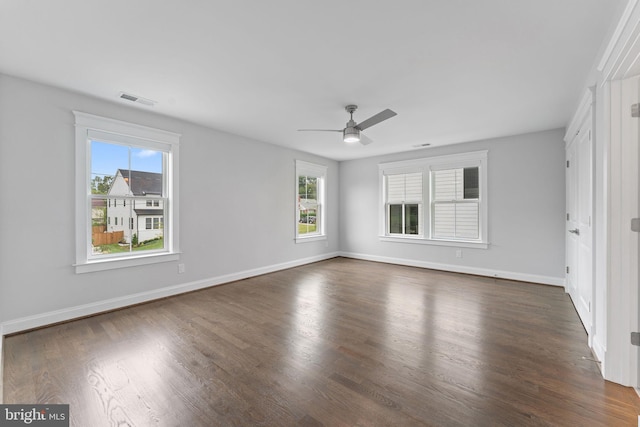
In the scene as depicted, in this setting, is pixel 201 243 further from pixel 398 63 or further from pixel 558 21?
pixel 558 21

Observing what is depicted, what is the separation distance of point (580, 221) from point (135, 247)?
18.4ft

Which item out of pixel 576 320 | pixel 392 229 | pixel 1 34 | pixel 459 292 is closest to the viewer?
pixel 1 34

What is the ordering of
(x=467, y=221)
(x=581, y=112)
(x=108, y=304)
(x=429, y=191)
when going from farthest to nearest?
(x=429, y=191) → (x=467, y=221) → (x=108, y=304) → (x=581, y=112)

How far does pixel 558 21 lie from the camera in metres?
1.90

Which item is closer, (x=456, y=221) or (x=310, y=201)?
(x=456, y=221)

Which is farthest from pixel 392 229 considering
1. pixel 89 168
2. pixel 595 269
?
pixel 89 168

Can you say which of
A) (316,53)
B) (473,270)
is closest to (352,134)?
(316,53)

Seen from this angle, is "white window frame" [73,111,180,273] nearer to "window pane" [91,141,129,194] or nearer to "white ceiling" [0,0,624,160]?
"window pane" [91,141,129,194]

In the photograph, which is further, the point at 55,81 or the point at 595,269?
the point at 55,81

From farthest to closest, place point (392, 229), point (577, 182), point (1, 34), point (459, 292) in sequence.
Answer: point (392, 229), point (459, 292), point (577, 182), point (1, 34)

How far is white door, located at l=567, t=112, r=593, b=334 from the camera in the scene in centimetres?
268

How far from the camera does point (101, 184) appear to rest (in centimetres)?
332

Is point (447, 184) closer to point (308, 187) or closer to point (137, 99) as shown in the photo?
point (308, 187)

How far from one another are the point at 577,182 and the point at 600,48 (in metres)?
1.79
